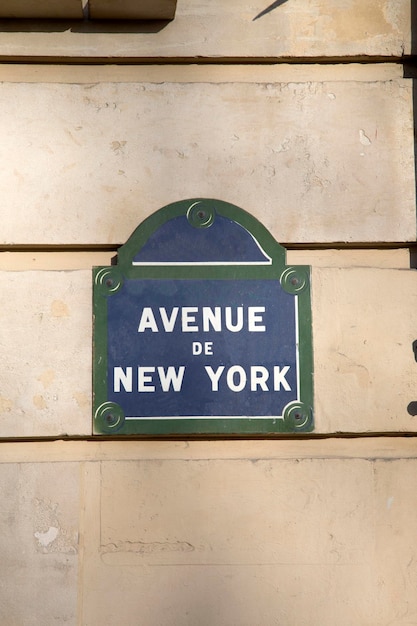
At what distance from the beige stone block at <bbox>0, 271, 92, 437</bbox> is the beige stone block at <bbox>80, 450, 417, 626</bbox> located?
8.1 inches

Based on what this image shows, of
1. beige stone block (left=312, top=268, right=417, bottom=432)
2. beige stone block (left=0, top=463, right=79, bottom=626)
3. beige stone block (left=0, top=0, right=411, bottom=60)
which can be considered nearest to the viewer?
beige stone block (left=0, top=463, right=79, bottom=626)

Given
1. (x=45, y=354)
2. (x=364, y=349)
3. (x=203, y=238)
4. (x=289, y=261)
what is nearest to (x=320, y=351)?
(x=364, y=349)

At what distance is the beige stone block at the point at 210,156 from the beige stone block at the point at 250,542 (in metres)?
0.74

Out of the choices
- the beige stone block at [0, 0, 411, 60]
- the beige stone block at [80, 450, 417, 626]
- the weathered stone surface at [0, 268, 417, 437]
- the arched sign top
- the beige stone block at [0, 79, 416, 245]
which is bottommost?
the beige stone block at [80, 450, 417, 626]

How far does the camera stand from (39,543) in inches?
108

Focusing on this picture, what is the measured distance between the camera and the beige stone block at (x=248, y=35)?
295 cm

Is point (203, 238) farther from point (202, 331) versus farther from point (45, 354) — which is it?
point (45, 354)

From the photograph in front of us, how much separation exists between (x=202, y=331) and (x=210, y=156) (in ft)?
1.86

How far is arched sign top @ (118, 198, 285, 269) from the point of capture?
2871 millimetres

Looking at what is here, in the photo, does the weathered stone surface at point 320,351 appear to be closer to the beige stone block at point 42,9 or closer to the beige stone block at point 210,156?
the beige stone block at point 210,156

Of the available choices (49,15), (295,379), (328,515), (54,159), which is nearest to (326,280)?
(295,379)

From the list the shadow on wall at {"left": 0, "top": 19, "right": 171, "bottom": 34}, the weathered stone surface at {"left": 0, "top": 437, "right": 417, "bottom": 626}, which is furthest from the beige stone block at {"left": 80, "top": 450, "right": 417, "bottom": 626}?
the shadow on wall at {"left": 0, "top": 19, "right": 171, "bottom": 34}

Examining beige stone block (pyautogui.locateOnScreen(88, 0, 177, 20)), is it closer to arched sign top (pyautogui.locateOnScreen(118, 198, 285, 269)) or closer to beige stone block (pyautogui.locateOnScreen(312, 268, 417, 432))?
arched sign top (pyautogui.locateOnScreen(118, 198, 285, 269))

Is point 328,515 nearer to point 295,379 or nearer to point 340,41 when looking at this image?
point 295,379
